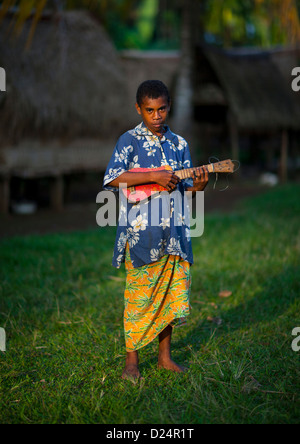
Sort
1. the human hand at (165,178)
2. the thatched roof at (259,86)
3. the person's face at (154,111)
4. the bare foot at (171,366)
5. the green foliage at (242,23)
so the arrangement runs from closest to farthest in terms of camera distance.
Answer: the human hand at (165,178), the person's face at (154,111), the bare foot at (171,366), the thatched roof at (259,86), the green foliage at (242,23)

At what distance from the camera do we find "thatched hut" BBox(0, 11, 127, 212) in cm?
792

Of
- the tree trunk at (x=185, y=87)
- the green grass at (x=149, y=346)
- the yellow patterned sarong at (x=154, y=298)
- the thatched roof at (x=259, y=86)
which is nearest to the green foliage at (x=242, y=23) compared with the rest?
the thatched roof at (x=259, y=86)

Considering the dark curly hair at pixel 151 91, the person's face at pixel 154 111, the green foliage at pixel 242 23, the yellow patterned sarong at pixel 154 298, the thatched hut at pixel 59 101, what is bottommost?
the yellow patterned sarong at pixel 154 298

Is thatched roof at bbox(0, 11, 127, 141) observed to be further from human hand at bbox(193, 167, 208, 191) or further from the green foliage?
human hand at bbox(193, 167, 208, 191)

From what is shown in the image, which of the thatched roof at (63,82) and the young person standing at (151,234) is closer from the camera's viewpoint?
the young person standing at (151,234)

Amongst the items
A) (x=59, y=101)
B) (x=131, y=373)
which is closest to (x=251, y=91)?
(x=59, y=101)

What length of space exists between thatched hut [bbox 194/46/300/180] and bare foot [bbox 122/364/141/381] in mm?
10145

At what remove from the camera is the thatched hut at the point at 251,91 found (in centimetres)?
1210

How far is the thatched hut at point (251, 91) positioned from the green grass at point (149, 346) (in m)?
7.37

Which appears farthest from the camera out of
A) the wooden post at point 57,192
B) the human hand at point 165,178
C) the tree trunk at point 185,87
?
the tree trunk at point 185,87

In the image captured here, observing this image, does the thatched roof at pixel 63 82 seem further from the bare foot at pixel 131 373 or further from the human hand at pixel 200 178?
the bare foot at pixel 131 373

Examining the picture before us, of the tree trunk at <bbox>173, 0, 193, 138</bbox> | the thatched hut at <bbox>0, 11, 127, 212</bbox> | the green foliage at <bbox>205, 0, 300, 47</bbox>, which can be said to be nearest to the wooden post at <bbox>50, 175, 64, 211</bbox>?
the thatched hut at <bbox>0, 11, 127, 212</bbox>

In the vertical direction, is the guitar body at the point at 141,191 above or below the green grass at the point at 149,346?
above
